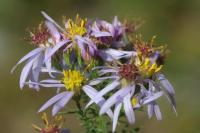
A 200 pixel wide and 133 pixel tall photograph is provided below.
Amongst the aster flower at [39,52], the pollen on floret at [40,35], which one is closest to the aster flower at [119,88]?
the aster flower at [39,52]

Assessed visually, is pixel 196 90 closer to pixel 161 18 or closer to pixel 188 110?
pixel 188 110

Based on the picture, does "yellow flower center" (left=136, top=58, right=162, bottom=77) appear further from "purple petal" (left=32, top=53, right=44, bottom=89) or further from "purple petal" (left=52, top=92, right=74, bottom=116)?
"purple petal" (left=32, top=53, right=44, bottom=89)

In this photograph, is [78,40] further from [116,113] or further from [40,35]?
[116,113]

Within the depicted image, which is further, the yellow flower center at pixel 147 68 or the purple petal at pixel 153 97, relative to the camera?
the yellow flower center at pixel 147 68

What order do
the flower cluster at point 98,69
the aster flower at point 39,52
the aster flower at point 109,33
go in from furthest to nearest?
the aster flower at point 109,33 < the aster flower at point 39,52 < the flower cluster at point 98,69

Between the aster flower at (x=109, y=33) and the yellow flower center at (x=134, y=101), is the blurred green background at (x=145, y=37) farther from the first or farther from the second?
the yellow flower center at (x=134, y=101)

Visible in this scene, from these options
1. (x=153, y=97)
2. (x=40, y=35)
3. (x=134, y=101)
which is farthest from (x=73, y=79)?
(x=40, y=35)
